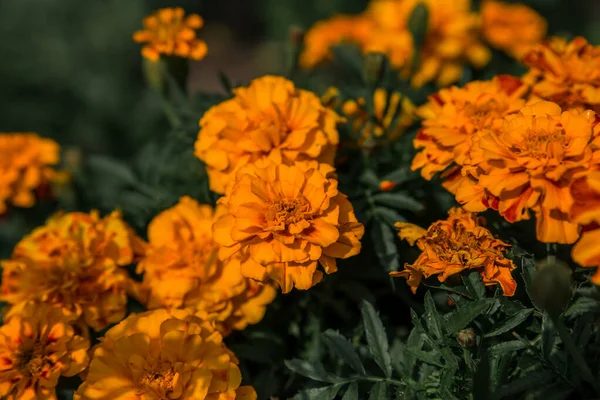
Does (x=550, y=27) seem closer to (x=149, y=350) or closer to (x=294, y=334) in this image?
(x=294, y=334)

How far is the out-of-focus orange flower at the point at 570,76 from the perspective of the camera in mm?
1004

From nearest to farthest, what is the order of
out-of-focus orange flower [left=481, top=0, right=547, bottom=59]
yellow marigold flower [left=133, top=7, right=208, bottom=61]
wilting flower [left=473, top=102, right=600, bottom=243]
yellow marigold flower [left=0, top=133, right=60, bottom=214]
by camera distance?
wilting flower [left=473, top=102, right=600, bottom=243]
yellow marigold flower [left=133, top=7, right=208, bottom=61]
yellow marigold flower [left=0, top=133, right=60, bottom=214]
out-of-focus orange flower [left=481, top=0, right=547, bottom=59]

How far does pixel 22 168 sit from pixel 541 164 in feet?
3.76

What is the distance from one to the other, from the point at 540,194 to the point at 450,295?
19cm

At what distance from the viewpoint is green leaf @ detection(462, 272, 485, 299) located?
0.84 metres

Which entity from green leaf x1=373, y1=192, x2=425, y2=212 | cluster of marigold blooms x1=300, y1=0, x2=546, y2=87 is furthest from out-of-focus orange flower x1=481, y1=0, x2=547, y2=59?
green leaf x1=373, y1=192, x2=425, y2=212

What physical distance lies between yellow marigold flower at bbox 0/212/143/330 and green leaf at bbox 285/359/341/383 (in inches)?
11.8

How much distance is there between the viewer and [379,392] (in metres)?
0.87

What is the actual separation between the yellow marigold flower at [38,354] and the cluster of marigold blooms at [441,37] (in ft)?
3.14

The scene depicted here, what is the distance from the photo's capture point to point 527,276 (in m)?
0.82

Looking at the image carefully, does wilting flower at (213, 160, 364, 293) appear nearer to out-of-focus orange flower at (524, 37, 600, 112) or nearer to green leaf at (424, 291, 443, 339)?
green leaf at (424, 291, 443, 339)

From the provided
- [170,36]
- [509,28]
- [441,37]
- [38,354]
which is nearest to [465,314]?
[38,354]

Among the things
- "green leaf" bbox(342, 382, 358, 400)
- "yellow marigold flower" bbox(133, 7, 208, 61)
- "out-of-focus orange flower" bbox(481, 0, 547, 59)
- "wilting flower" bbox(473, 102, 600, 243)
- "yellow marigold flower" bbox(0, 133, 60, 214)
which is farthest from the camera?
"out-of-focus orange flower" bbox(481, 0, 547, 59)

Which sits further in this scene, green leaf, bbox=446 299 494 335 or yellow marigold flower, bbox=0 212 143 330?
yellow marigold flower, bbox=0 212 143 330
